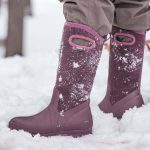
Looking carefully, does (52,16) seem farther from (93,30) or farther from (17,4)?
(93,30)

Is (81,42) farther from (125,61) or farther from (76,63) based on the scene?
(125,61)

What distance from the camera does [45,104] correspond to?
216 cm

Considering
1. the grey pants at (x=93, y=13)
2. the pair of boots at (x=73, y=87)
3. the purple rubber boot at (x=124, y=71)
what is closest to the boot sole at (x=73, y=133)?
the pair of boots at (x=73, y=87)

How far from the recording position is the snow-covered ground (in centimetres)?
174

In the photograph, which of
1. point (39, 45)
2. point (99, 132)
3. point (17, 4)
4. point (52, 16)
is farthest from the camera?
point (52, 16)

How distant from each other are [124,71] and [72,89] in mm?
339

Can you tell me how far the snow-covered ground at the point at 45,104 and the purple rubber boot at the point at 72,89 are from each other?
5cm

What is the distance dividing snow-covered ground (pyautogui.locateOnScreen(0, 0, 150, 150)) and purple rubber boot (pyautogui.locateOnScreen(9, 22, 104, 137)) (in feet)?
0.16

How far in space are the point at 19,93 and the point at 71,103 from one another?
69 centimetres

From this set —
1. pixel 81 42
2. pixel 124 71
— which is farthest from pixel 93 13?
pixel 124 71

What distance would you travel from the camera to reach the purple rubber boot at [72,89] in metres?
1.76

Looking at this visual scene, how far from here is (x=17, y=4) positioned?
3314 millimetres

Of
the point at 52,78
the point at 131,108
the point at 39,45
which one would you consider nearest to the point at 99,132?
the point at 131,108

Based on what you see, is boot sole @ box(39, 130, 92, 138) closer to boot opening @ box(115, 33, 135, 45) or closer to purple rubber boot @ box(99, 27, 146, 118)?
purple rubber boot @ box(99, 27, 146, 118)
